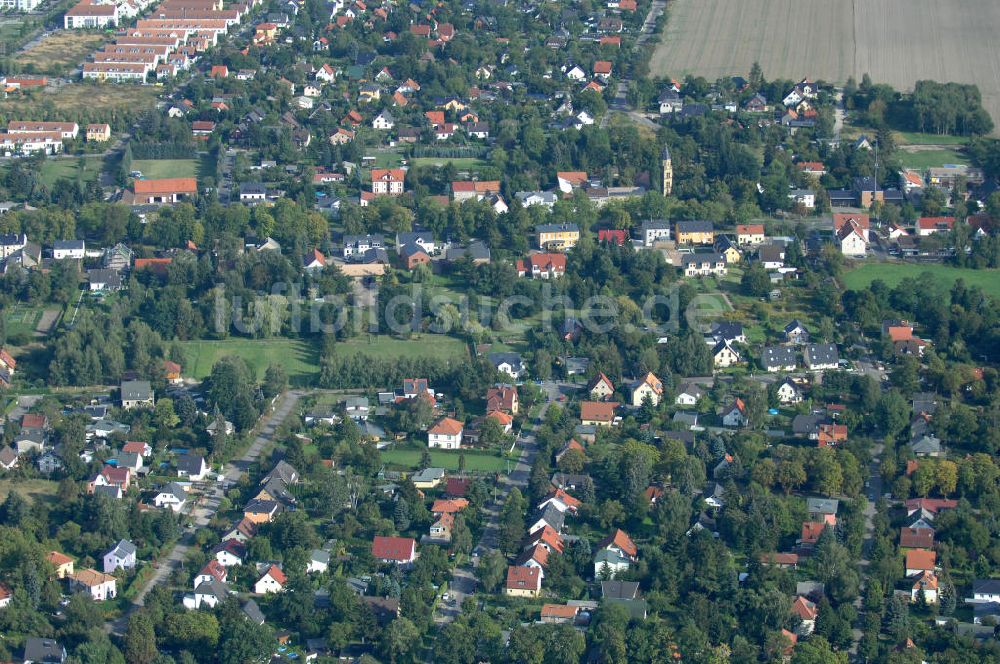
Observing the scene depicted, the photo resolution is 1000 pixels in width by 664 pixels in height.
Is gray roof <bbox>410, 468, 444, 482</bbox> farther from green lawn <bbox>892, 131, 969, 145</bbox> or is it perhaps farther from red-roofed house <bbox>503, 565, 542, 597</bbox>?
green lawn <bbox>892, 131, 969, 145</bbox>

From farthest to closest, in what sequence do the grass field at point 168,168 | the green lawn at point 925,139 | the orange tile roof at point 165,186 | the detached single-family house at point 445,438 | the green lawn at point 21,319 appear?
1. the green lawn at point 925,139
2. the grass field at point 168,168
3. the orange tile roof at point 165,186
4. the green lawn at point 21,319
5. the detached single-family house at point 445,438

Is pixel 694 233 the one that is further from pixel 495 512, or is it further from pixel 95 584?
pixel 95 584

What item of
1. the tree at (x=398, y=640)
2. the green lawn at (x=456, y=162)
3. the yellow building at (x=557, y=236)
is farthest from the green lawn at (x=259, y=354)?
the green lawn at (x=456, y=162)

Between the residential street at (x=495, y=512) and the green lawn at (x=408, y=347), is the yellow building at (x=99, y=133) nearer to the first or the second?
the green lawn at (x=408, y=347)

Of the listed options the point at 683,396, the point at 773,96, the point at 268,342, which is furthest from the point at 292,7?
the point at 683,396

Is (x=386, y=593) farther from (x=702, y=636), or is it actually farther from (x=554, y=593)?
(x=702, y=636)

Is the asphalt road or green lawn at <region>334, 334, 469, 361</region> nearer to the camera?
the asphalt road

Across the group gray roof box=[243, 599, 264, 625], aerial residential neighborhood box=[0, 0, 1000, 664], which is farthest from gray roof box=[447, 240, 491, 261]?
gray roof box=[243, 599, 264, 625]
